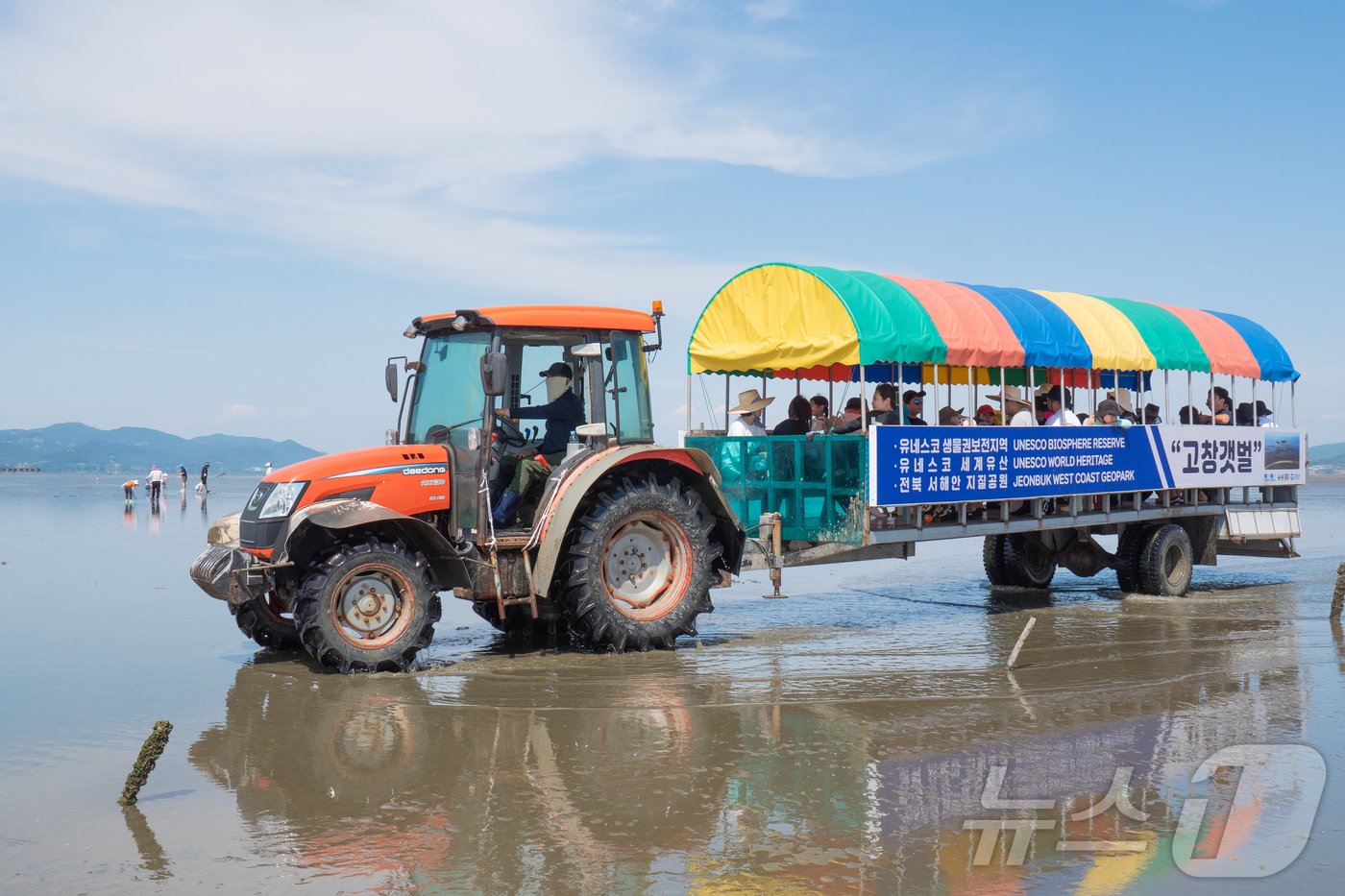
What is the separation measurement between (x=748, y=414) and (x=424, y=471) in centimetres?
391

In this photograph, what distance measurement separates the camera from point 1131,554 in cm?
1325

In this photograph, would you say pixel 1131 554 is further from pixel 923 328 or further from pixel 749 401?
pixel 749 401

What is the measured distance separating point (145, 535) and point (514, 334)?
53.9 ft

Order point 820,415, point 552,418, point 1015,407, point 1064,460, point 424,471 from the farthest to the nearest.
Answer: point 1015,407, point 820,415, point 1064,460, point 552,418, point 424,471

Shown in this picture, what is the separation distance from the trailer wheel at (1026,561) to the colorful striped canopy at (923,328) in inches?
94.3

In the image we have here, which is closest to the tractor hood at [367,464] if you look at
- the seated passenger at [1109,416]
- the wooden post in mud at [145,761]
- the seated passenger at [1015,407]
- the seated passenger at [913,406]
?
the wooden post in mud at [145,761]

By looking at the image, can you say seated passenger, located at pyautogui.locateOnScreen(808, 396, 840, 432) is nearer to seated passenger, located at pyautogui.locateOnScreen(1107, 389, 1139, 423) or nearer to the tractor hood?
seated passenger, located at pyautogui.locateOnScreen(1107, 389, 1139, 423)

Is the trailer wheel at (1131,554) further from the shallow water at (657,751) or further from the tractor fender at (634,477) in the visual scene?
the tractor fender at (634,477)

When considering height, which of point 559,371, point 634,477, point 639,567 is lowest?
point 639,567

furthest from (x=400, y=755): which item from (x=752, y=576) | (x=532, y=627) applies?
(x=752, y=576)

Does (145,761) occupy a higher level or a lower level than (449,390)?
lower

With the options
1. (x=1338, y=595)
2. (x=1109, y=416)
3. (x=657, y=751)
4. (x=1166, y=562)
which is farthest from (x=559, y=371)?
(x=1166, y=562)

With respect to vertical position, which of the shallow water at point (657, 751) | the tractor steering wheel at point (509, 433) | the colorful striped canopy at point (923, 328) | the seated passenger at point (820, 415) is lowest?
the shallow water at point (657, 751)

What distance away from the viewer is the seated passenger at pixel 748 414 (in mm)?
11375
